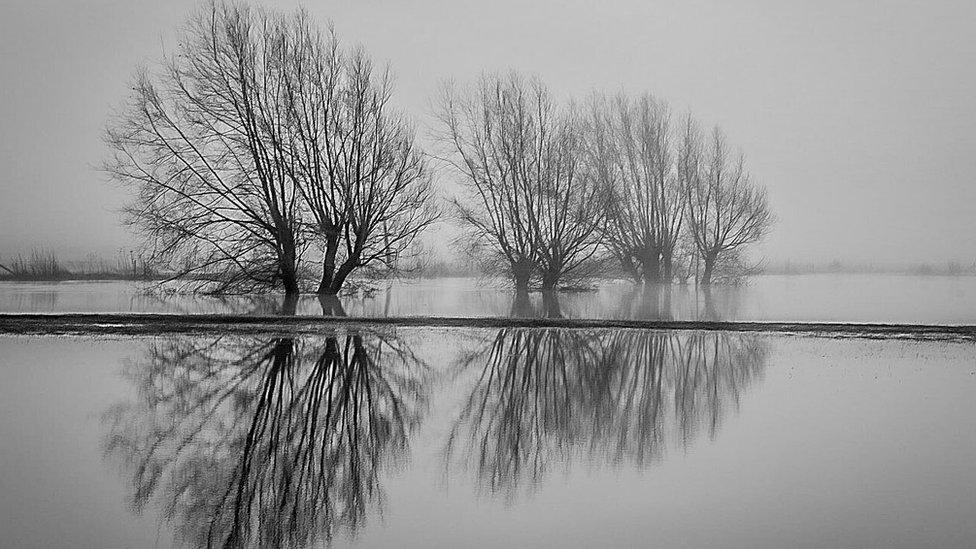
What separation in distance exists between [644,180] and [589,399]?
136 feet

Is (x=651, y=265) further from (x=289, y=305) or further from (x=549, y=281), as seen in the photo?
(x=289, y=305)

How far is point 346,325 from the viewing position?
78.3 feet

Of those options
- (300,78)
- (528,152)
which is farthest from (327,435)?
(528,152)

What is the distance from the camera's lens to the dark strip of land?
22391mm

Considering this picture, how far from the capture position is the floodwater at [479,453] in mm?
6445

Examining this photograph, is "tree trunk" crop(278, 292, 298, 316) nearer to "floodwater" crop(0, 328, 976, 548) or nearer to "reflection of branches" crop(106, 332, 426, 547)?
"floodwater" crop(0, 328, 976, 548)

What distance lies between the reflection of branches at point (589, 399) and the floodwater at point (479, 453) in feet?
0.18

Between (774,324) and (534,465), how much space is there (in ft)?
60.7

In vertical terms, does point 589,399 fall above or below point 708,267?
below

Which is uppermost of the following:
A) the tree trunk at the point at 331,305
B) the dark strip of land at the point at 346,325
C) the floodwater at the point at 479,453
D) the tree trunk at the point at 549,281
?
the tree trunk at the point at 549,281

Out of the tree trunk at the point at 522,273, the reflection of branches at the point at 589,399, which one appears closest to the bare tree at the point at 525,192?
the tree trunk at the point at 522,273

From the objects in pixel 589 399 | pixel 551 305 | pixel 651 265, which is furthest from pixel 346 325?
pixel 651 265

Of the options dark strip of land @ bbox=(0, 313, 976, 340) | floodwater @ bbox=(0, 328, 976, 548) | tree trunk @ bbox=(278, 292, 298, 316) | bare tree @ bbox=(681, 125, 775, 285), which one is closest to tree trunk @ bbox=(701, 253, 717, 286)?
bare tree @ bbox=(681, 125, 775, 285)

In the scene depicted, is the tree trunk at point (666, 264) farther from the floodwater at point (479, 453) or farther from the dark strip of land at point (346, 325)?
the floodwater at point (479, 453)
